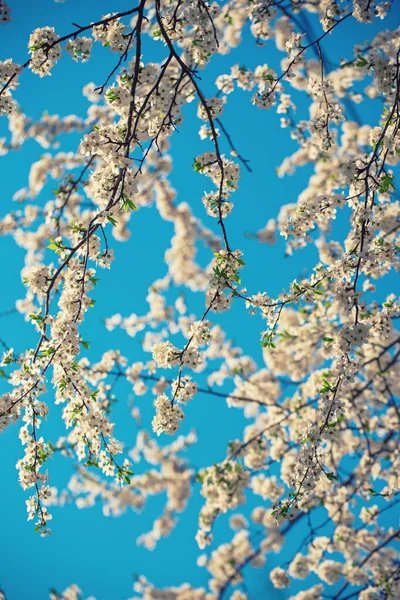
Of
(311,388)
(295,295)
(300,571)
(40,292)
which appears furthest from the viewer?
(300,571)

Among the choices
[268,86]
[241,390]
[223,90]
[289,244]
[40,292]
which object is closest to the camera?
[40,292]

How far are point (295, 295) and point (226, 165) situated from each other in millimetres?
1378

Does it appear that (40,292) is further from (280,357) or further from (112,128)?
(280,357)

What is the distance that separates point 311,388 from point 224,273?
16.7 ft

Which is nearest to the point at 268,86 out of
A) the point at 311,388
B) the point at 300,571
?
the point at 311,388

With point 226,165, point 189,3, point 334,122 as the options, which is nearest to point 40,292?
point 226,165

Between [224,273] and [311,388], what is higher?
[311,388]

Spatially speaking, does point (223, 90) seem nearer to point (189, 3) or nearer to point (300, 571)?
point (189, 3)

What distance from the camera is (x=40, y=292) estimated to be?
13.0 ft

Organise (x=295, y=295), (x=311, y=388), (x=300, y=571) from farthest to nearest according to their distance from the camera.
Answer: (x=300, y=571)
(x=311, y=388)
(x=295, y=295)

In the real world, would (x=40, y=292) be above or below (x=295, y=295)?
above

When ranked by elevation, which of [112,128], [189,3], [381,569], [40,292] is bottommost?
[381,569]

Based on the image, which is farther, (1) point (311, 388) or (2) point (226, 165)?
(1) point (311, 388)

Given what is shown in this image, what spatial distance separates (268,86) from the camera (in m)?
4.49
